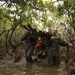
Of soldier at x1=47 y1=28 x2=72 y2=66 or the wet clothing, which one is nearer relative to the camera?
soldier at x1=47 y1=28 x2=72 y2=66

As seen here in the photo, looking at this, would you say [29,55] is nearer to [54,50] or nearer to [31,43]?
[31,43]

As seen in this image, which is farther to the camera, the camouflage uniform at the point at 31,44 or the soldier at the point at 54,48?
the camouflage uniform at the point at 31,44

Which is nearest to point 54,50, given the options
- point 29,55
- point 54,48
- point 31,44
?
point 54,48

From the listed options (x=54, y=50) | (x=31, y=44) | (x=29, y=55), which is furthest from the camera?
(x=31, y=44)

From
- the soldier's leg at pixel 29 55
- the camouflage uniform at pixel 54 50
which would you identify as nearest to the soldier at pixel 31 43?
the soldier's leg at pixel 29 55

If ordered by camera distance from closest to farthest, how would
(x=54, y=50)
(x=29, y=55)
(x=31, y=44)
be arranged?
(x=54, y=50), (x=29, y=55), (x=31, y=44)

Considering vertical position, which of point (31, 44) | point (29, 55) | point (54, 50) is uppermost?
point (31, 44)

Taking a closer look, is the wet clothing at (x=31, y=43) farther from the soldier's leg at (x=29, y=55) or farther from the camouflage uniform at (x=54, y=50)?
the camouflage uniform at (x=54, y=50)

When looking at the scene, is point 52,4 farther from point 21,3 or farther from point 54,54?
point 54,54

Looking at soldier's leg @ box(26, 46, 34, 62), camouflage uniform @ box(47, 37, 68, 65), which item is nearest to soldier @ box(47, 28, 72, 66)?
camouflage uniform @ box(47, 37, 68, 65)

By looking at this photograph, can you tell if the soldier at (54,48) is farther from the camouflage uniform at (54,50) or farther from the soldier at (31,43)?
the soldier at (31,43)

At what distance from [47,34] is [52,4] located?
352 inches

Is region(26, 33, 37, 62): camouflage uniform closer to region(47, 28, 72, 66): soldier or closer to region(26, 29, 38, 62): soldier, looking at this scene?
region(26, 29, 38, 62): soldier

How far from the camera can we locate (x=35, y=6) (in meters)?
11.0
